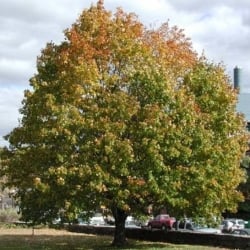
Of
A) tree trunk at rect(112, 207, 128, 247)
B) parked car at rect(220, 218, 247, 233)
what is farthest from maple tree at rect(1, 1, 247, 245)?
parked car at rect(220, 218, 247, 233)

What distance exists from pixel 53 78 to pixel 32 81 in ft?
3.28

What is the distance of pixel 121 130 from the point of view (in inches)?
1075

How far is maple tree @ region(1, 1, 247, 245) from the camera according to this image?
27.4 meters

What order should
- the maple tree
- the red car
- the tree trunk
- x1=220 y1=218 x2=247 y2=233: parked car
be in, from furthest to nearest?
1. the red car
2. x1=220 y1=218 x2=247 y2=233: parked car
3. the tree trunk
4. the maple tree

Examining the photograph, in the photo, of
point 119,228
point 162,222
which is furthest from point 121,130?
point 162,222

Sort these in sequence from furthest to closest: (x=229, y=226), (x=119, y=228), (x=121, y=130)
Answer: (x=229, y=226) → (x=119, y=228) → (x=121, y=130)

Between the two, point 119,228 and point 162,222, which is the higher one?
point 162,222

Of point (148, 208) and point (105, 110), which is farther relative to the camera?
point (148, 208)

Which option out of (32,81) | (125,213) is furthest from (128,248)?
(32,81)

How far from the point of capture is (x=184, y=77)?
1225 inches

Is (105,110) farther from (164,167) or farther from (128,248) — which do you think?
(128,248)

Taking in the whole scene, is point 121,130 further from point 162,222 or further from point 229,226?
point 162,222

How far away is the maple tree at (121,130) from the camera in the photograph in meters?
27.4

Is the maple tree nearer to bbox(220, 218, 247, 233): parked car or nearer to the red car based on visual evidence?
bbox(220, 218, 247, 233): parked car
